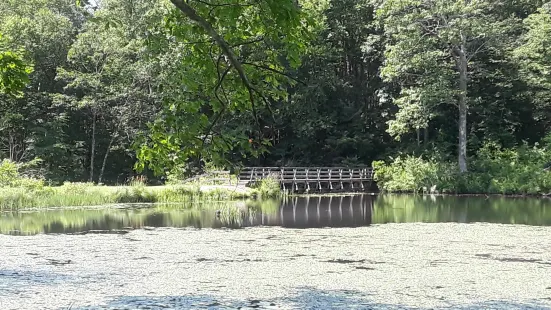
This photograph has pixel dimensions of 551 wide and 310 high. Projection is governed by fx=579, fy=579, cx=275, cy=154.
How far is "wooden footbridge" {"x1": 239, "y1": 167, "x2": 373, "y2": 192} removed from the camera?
28.7 m

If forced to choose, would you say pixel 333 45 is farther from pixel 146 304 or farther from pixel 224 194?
pixel 146 304

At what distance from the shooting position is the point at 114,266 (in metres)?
8.80

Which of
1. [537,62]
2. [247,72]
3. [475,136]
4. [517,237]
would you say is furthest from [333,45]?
[247,72]

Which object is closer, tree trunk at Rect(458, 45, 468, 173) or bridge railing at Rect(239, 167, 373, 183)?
tree trunk at Rect(458, 45, 468, 173)

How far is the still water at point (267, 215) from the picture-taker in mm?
14305

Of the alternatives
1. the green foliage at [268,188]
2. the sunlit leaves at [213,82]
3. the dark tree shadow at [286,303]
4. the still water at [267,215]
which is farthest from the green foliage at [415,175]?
the sunlit leaves at [213,82]

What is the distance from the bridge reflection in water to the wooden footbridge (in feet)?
20.9

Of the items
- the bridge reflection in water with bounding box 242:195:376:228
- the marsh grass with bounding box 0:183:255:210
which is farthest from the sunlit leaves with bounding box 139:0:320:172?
the marsh grass with bounding box 0:183:255:210

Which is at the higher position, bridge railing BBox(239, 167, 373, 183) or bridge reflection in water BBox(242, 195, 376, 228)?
bridge railing BBox(239, 167, 373, 183)

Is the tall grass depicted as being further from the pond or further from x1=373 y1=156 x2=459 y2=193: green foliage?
x1=373 y1=156 x2=459 y2=193: green foliage

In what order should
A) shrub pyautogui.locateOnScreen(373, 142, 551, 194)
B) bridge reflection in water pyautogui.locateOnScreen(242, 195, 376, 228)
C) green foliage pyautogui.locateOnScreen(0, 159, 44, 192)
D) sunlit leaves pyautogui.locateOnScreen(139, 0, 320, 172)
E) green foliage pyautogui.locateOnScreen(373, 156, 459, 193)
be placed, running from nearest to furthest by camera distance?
sunlit leaves pyautogui.locateOnScreen(139, 0, 320, 172) < bridge reflection in water pyautogui.locateOnScreen(242, 195, 376, 228) < green foliage pyautogui.locateOnScreen(0, 159, 44, 192) < shrub pyautogui.locateOnScreen(373, 142, 551, 194) < green foliage pyautogui.locateOnScreen(373, 156, 459, 193)

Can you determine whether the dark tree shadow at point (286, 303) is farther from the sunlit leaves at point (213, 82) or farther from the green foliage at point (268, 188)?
the green foliage at point (268, 188)

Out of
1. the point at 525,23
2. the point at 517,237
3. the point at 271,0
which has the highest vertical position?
the point at 525,23

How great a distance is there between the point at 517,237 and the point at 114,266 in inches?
311
